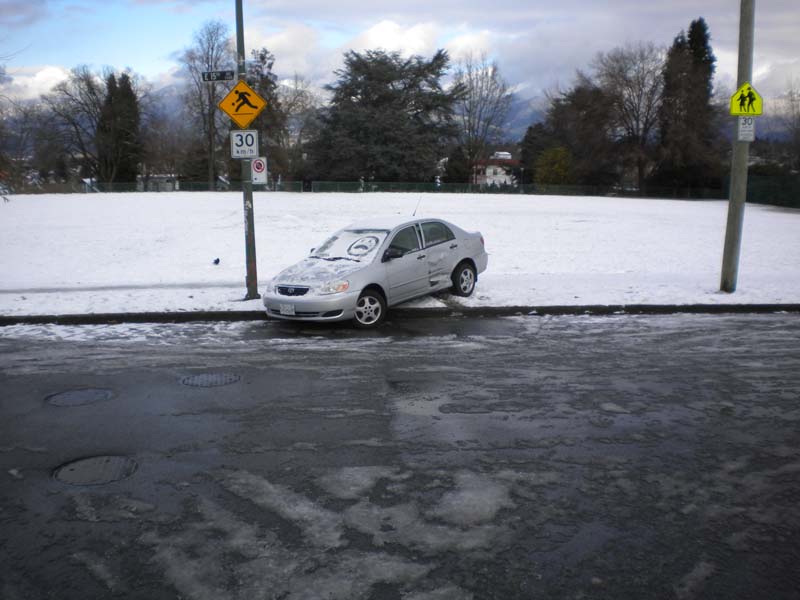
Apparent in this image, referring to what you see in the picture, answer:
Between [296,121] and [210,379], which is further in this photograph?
[296,121]

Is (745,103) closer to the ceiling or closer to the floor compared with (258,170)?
closer to the ceiling

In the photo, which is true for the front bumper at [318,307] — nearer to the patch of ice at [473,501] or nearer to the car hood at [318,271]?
the car hood at [318,271]

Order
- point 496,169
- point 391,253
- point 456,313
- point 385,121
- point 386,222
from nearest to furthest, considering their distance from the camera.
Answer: point 391,253 < point 456,313 < point 386,222 < point 385,121 < point 496,169

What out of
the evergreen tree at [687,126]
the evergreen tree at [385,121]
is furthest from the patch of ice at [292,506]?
the evergreen tree at [687,126]

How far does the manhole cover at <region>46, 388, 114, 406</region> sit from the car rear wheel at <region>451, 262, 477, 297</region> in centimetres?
724

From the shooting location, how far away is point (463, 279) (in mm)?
13664

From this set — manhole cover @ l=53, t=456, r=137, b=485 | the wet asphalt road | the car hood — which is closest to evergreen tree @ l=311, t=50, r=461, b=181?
the car hood

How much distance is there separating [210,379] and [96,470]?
111 inches

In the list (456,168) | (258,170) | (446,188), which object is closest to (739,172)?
(258,170)

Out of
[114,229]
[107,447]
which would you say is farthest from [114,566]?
[114,229]

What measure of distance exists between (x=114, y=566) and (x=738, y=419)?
17.6 ft

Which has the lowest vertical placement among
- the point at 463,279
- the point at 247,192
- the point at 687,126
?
the point at 463,279

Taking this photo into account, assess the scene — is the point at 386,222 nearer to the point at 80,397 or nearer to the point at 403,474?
the point at 80,397

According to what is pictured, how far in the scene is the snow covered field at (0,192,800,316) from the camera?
554 inches
